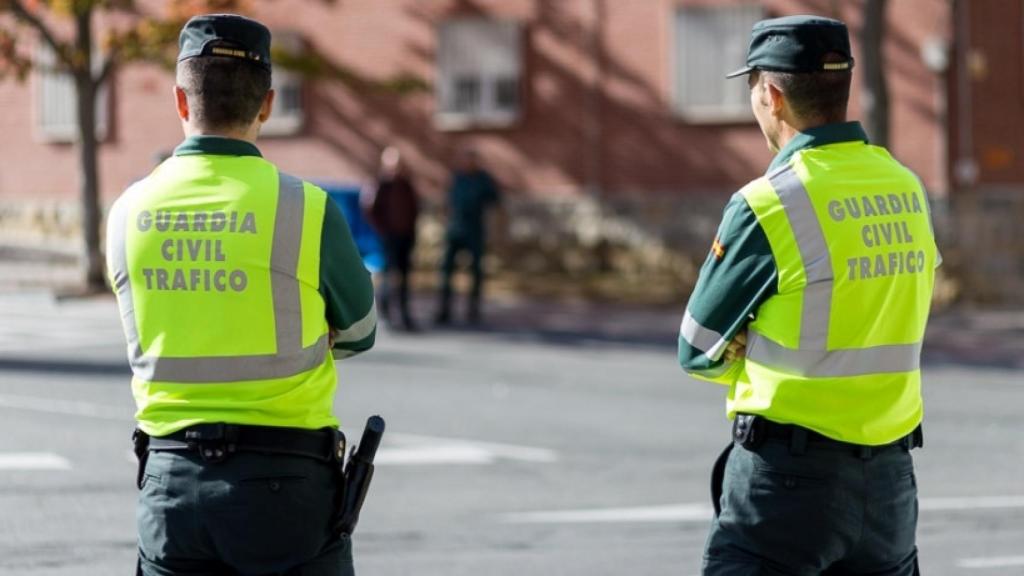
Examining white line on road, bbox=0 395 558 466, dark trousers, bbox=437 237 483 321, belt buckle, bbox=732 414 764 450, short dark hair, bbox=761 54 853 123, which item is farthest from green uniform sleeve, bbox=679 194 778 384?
dark trousers, bbox=437 237 483 321

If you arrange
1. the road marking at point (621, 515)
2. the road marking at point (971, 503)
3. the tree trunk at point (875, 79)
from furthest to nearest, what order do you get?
the tree trunk at point (875, 79)
the road marking at point (971, 503)
the road marking at point (621, 515)

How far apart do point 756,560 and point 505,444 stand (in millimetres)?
7746

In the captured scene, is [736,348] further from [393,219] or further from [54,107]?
[54,107]

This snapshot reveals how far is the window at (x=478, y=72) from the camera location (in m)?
26.3

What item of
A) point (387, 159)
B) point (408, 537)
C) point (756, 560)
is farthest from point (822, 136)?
point (387, 159)

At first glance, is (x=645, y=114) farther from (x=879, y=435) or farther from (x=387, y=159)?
(x=879, y=435)

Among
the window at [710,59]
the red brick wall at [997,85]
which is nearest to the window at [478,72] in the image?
the window at [710,59]

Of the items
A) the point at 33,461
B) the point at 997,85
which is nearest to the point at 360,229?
the point at 997,85

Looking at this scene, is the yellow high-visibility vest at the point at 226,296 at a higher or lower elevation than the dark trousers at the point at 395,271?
higher

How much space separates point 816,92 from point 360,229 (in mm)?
18605

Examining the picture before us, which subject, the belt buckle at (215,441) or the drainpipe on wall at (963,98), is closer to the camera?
the belt buckle at (215,441)

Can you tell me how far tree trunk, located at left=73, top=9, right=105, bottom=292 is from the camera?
23.0m

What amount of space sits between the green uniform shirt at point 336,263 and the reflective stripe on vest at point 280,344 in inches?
2.8

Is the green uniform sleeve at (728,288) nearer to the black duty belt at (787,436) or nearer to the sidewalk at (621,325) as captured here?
the black duty belt at (787,436)
